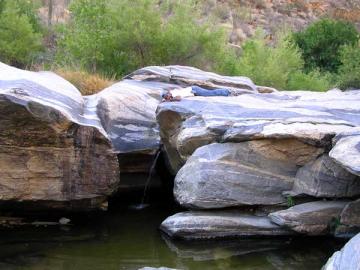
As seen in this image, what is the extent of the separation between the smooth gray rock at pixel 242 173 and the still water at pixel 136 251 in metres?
0.60

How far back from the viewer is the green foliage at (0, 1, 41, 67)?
50.8 feet

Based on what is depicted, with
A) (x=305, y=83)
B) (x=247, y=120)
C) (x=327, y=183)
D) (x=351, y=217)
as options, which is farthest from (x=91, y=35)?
(x=351, y=217)

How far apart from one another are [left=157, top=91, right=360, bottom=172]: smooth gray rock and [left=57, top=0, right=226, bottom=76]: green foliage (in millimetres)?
5155

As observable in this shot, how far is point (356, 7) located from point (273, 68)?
15367mm

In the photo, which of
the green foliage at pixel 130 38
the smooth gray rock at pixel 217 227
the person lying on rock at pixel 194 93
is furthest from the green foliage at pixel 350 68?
the smooth gray rock at pixel 217 227

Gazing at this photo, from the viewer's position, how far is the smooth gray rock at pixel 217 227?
25.8 feet

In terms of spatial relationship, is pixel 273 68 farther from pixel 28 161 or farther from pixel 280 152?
pixel 28 161

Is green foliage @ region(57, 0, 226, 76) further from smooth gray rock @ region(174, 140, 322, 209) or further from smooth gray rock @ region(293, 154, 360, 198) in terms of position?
smooth gray rock @ region(293, 154, 360, 198)

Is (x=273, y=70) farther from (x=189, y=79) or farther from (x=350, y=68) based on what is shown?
(x=189, y=79)

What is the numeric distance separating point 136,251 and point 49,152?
6.06 feet

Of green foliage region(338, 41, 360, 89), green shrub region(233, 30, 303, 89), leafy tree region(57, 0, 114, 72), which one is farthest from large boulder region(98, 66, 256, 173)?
green foliage region(338, 41, 360, 89)

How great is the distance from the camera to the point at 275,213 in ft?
26.2

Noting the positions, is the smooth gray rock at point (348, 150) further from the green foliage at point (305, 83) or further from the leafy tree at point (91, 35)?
the leafy tree at point (91, 35)

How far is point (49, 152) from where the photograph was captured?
8.20m
